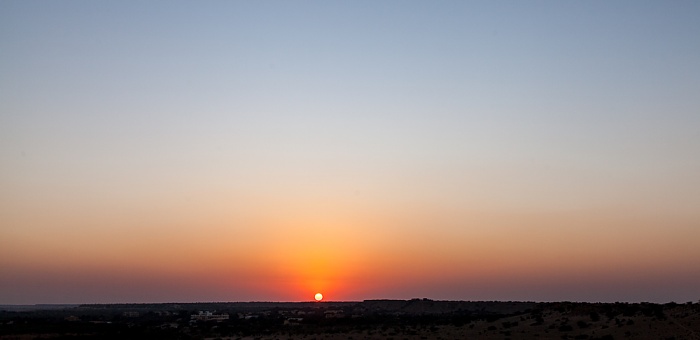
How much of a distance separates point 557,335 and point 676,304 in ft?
58.9

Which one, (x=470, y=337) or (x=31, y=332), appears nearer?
(x=470, y=337)

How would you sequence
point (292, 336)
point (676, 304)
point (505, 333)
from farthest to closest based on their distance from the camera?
point (292, 336) < point (676, 304) < point (505, 333)

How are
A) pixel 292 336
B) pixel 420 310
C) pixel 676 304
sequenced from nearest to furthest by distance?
pixel 676 304
pixel 292 336
pixel 420 310

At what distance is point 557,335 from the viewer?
60.9 meters

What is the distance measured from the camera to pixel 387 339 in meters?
67.9

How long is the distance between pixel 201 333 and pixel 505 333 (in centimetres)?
4380

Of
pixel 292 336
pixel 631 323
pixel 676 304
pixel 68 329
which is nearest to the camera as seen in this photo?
Answer: pixel 631 323

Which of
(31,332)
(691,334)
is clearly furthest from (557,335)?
(31,332)

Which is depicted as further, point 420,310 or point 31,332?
point 420,310

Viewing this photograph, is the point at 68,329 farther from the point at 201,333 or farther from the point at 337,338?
the point at 337,338

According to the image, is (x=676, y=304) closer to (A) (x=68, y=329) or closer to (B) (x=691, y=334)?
(B) (x=691, y=334)

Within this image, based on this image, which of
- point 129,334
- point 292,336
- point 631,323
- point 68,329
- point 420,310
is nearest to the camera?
point 631,323

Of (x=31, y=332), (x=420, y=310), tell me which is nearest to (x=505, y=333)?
(x=31, y=332)

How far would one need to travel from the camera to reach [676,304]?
70812mm
